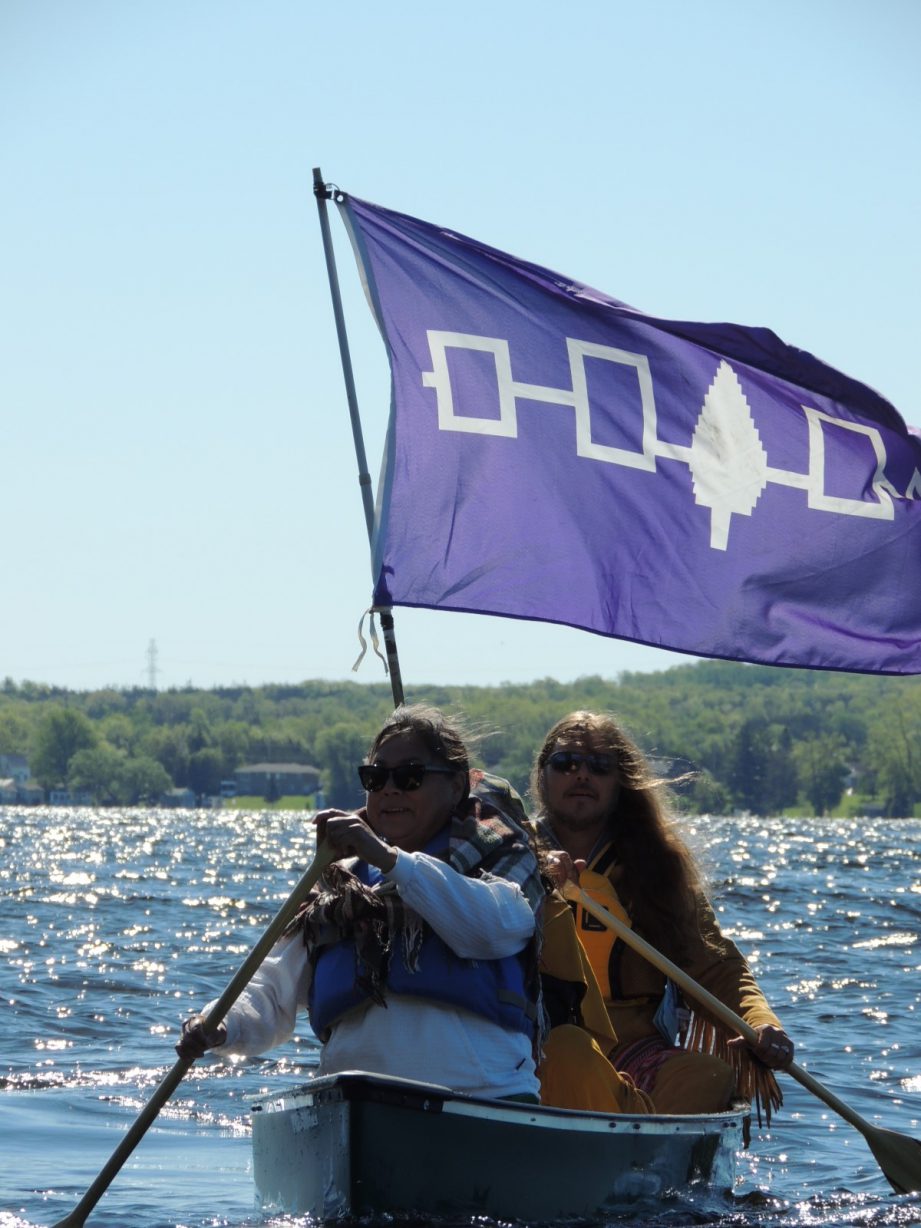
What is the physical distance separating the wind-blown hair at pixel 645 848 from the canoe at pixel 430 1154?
127cm

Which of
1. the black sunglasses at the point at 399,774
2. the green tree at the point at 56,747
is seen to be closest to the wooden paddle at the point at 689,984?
the black sunglasses at the point at 399,774

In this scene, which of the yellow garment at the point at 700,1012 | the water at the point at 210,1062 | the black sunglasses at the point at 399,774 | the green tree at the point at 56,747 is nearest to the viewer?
the black sunglasses at the point at 399,774

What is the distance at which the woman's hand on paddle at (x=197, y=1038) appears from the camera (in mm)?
7070

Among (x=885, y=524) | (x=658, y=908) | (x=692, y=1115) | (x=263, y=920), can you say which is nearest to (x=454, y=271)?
(x=885, y=524)

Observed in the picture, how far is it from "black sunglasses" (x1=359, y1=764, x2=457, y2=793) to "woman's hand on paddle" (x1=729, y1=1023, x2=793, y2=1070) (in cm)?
254

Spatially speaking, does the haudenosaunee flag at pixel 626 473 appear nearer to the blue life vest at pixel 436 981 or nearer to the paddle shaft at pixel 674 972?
the paddle shaft at pixel 674 972

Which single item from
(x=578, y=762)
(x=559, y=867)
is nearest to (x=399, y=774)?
(x=559, y=867)

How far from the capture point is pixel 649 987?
9.40 m

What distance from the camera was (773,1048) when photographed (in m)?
8.85

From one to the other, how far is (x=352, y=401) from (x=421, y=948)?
351cm

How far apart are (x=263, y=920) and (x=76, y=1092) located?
17.2m

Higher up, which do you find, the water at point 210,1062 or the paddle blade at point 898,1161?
the paddle blade at point 898,1161

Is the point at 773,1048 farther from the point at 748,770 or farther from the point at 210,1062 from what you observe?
the point at 748,770

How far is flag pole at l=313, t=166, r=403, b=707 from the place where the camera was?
9302 millimetres
